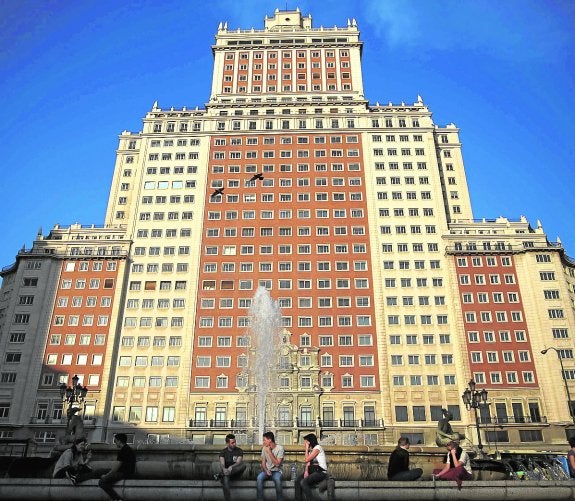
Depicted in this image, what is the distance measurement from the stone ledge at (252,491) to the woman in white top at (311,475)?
0.45 metres

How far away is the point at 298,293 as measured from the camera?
229 feet

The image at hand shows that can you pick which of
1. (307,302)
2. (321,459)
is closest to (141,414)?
(307,302)

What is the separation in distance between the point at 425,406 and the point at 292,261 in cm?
2534

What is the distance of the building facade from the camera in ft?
207

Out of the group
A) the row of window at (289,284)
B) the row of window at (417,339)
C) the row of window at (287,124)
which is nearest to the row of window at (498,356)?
the row of window at (417,339)

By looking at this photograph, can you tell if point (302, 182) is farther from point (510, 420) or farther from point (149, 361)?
point (510, 420)

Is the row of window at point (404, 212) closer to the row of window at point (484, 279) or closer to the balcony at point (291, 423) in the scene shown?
the row of window at point (484, 279)

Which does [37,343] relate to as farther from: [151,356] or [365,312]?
[365,312]

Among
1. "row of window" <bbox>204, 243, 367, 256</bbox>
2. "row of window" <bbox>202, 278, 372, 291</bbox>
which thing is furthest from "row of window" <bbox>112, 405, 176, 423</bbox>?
"row of window" <bbox>204, 243, 367, 256</bbox>

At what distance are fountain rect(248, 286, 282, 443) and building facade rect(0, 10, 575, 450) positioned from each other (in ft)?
2.90

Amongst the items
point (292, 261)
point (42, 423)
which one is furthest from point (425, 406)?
point (42, 423)

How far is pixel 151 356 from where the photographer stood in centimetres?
6700

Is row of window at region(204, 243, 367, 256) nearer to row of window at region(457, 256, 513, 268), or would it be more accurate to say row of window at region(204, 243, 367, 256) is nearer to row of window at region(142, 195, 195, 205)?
row of window at region(142, 195, 195, 205)

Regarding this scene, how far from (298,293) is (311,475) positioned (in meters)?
56.2
